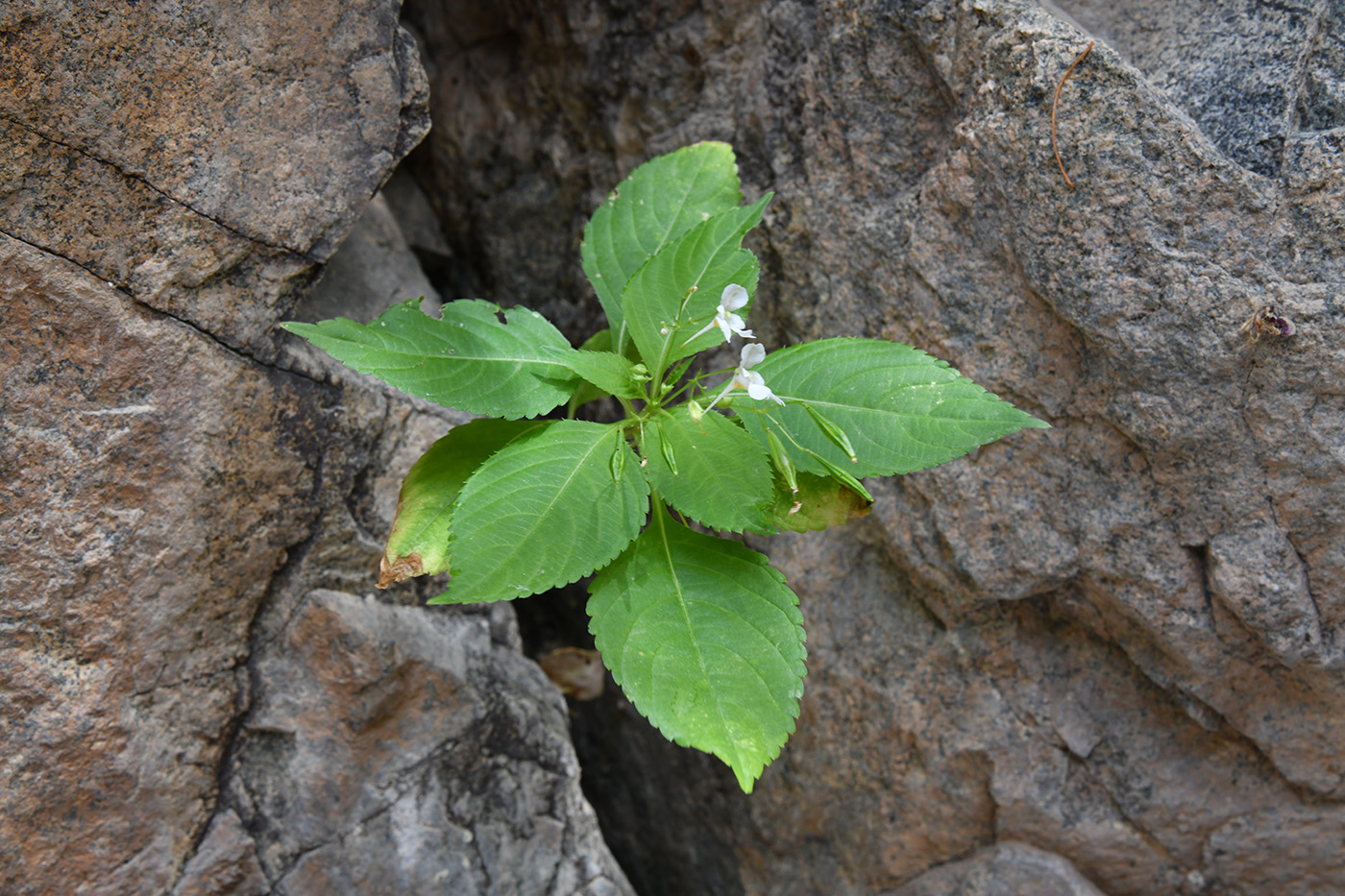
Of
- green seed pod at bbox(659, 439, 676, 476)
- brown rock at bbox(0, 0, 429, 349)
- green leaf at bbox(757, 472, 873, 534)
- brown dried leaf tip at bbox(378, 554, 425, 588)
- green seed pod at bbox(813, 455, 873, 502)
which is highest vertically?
brown rock at bbox(0, 0, 429, 349)

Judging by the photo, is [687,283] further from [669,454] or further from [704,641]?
[704,641]

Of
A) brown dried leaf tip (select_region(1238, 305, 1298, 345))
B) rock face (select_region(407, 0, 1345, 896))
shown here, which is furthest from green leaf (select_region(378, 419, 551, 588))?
brown dried leaf tip (select_region(1238, 305, 1298, 345))

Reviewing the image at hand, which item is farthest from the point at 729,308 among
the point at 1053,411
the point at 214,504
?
the point at 214,504

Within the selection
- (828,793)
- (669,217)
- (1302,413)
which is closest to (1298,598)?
(1302,413)

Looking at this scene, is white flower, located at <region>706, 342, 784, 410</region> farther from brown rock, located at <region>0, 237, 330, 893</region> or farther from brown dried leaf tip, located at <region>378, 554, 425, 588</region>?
brown rock, located at <region>0, 237, 330, 893</region>

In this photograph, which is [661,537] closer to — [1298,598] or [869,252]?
[869,252]
